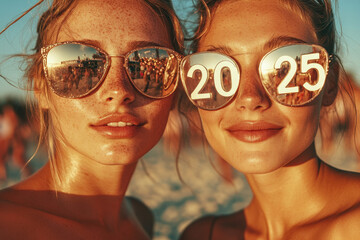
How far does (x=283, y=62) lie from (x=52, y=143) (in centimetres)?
152

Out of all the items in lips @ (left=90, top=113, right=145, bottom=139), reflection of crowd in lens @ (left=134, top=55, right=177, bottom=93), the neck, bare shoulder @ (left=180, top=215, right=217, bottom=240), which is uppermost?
reflection of crowd in lens @ (left=134, top=55, right=177, bottom=93)

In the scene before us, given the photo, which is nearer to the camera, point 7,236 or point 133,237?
point 7,236

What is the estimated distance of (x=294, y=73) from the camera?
2150 mm

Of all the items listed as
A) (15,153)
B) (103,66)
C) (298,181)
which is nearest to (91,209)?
(103,66)

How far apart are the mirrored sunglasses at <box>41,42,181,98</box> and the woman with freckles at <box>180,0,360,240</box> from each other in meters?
0.23

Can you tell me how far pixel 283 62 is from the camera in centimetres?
214

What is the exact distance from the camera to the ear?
2.44 m

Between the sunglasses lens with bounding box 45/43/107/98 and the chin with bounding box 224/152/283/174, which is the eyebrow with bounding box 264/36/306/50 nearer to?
the chin with bounding box 224/152/283/174

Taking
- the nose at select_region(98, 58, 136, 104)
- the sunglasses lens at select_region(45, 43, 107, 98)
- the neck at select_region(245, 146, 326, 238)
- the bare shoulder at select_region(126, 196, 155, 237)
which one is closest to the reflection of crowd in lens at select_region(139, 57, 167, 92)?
the nose at select_region(98, 58, 136, 104)

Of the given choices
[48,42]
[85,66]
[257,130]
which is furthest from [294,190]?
[48,42]

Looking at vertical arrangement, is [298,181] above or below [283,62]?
below

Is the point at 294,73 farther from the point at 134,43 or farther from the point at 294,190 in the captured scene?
the point at 134,43

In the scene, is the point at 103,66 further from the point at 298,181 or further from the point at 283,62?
the point at 298,181

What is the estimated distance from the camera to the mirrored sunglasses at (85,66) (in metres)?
2.25
